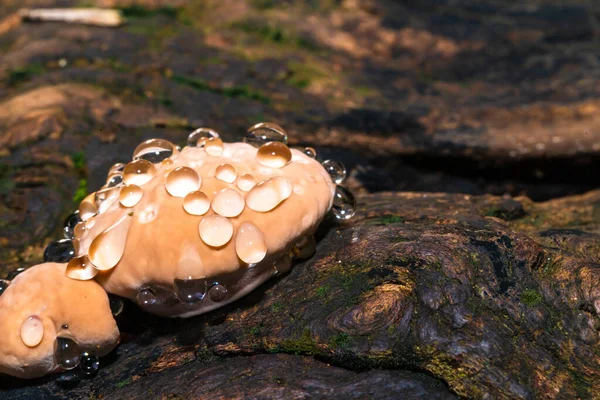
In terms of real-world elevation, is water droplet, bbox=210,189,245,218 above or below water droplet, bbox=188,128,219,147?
above

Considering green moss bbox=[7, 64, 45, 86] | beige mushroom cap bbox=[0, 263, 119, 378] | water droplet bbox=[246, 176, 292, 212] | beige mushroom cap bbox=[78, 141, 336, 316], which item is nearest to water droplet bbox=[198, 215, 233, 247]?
beige mushroom cap bbox=[78, 141, 336, 316]

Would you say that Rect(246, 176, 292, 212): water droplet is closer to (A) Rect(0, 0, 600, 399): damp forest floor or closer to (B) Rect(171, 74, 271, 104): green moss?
(A) Rect(0, 0, 600, 399): damp forest floor

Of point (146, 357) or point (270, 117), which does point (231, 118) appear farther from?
point (146, 357)

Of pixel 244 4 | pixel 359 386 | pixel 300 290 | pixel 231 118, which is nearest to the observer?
pixel 359 386

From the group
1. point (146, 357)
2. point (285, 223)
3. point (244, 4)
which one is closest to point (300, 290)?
point (285, 223)

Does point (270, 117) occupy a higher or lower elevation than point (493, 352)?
lower

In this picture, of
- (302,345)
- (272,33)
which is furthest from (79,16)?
(302,345)

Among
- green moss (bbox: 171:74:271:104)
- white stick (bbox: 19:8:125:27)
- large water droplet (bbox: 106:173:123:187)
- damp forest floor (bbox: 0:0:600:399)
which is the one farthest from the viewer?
white stick (bbox: 19:8:125:27)
